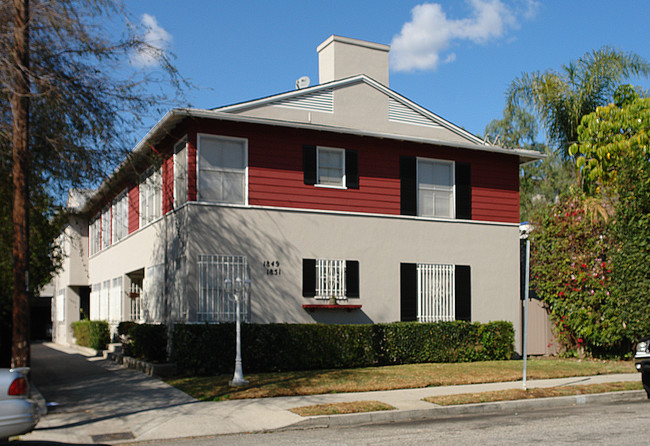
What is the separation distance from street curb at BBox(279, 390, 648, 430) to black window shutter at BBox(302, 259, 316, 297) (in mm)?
6468

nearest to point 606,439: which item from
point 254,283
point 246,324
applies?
point 246,324

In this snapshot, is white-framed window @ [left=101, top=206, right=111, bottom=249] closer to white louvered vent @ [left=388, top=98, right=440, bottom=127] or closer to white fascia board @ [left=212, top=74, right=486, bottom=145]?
white fascia board @ [left=212, top=74, right=486, bottom=145]

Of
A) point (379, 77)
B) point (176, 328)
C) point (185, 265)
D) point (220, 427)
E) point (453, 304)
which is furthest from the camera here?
point (379, 77)

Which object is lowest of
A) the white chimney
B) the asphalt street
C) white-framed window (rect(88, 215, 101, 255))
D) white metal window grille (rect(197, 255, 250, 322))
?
the asphalt street

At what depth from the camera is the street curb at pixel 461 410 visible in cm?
1059

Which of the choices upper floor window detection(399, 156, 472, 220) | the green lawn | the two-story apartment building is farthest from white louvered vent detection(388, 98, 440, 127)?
the green lawn

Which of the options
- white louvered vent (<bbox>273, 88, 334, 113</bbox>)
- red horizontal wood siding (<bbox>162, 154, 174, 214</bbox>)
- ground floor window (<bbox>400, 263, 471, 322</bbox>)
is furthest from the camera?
ground floor window (<bbox>400, 263, 471, 322</bbox>)

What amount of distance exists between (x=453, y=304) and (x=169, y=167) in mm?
8852

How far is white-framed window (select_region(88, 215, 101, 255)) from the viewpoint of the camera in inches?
1147

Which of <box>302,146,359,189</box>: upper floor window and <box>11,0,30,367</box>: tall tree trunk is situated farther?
<box>302,146,359,189</box>: upper floor window

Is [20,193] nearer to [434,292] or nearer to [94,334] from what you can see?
[434,292]

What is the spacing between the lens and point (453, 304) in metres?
19.4

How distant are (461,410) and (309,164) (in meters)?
8.40

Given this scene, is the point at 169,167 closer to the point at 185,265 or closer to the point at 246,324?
the point at 185,265
